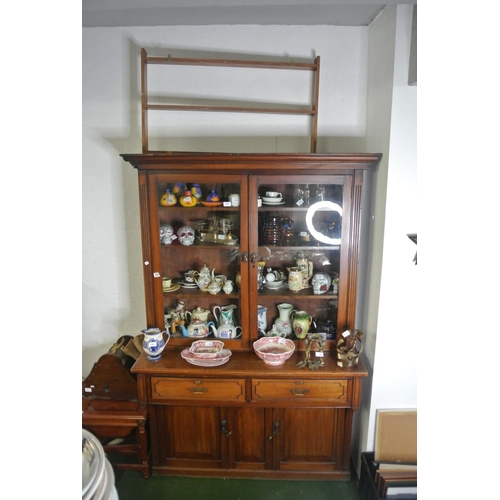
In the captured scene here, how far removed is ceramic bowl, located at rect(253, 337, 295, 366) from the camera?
1.67 metres

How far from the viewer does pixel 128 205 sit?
75.6 inches

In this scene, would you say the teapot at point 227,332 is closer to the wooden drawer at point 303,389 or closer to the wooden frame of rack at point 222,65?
the wooden drawer at point 303,389

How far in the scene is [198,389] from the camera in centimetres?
169

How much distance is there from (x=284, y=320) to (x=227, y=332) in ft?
1.07

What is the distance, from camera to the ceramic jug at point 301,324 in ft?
5.95

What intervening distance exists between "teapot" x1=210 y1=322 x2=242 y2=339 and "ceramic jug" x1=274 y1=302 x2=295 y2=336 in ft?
0.73

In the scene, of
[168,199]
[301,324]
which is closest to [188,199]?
[168,199]

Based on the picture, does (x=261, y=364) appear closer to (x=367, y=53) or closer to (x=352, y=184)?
(x=352, y=184)

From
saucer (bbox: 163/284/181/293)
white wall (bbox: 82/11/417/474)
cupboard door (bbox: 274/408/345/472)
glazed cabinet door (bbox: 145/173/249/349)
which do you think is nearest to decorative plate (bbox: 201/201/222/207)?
glazed cabinet door (bbox: 145/173/249/349)

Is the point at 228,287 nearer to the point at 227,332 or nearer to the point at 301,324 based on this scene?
the point at 227,332

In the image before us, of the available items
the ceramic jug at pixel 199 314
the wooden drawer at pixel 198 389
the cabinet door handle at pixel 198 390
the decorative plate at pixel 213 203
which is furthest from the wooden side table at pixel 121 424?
the decorative plate at pixel 213 203
